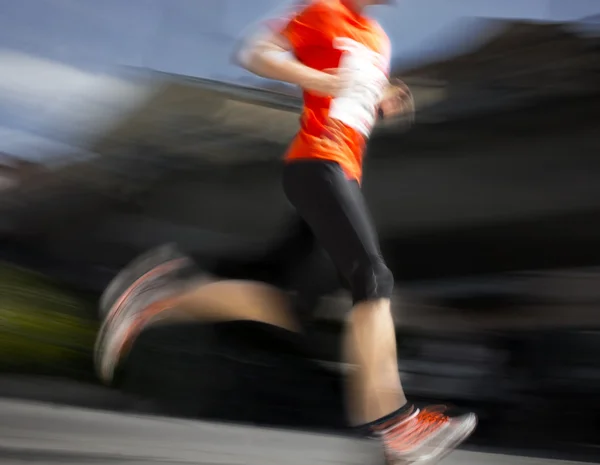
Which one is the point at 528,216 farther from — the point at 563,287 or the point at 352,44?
the point at 352,44

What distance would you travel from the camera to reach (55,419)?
1.34 meters

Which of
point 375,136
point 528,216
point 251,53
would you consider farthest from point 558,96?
point 251,53

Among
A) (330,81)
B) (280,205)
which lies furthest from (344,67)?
(280,205)

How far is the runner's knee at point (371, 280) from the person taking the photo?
126 cm

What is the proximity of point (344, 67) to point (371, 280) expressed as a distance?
0.46 m

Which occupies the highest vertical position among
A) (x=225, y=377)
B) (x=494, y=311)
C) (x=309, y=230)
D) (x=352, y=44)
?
(x=352, y=44)

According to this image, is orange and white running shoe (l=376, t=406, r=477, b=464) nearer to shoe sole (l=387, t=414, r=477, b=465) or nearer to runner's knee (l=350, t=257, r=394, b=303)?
shoe sole (l=387, t=414, r=477, b=465)

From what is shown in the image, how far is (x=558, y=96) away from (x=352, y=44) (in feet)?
1.48

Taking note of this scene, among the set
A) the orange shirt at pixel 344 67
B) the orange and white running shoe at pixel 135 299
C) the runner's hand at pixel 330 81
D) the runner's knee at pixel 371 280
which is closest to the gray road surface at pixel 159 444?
the orange and white running shoe at pixel 135 299

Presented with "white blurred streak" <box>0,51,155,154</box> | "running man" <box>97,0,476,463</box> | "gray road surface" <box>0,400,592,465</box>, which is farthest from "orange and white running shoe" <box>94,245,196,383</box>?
"white blurred streak" <box>0,51,155,154</box>

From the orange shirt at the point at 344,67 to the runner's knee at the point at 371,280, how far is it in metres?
0.19

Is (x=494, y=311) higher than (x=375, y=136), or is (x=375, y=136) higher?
(x=375, y=136)

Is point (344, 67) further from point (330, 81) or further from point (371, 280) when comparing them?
point (371, 280)

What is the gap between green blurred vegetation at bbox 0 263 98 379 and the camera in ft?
4.43
